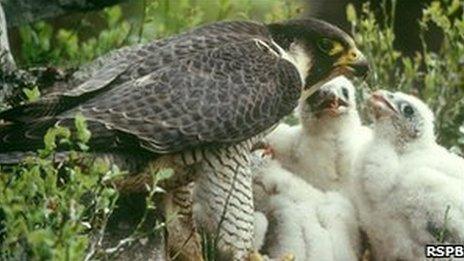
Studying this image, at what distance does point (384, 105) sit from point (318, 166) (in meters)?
0.39

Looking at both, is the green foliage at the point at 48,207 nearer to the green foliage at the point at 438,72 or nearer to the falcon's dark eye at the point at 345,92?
the falcon's dark eye at the point at 345,92

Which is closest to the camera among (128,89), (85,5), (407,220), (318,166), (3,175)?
(3,175)

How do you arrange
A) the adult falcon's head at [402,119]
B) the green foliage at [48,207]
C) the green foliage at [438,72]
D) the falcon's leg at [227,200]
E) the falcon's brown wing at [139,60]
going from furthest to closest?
the green foliage at [438,72]
the adult falcon's head at [402,119]
the falcon's leg at [227,200]
the falcon's brown wing at [139,60]
the green foliage at [48,207]

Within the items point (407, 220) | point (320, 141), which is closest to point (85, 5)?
point (320, 141)

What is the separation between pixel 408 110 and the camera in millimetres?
6184

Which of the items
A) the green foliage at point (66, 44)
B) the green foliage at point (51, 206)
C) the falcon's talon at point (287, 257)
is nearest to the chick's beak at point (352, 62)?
the falcon's talon at point (287, 257)

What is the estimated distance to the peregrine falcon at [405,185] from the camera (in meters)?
5.88

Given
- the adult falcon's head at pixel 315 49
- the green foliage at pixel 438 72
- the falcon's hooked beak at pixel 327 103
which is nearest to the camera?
the adult falcon's head at pixel 315 49

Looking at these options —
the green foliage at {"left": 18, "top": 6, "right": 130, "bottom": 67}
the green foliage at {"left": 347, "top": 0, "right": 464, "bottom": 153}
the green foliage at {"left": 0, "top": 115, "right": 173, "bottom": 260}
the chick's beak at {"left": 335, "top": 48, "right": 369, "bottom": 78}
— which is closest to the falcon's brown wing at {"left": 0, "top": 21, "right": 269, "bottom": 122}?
the chick's beak at {"left": 335, "top": 48, "right": 369, "bottom": 78}

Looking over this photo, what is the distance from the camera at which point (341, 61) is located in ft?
19.8

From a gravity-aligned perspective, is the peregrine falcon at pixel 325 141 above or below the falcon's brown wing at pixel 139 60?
below

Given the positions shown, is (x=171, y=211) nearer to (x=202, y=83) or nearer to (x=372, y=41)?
(x=202, y=83)

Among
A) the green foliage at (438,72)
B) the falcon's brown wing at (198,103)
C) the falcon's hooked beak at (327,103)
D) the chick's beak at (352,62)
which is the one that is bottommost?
the green foliage at (438,72)

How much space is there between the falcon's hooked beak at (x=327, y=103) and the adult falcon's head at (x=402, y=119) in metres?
0.19
